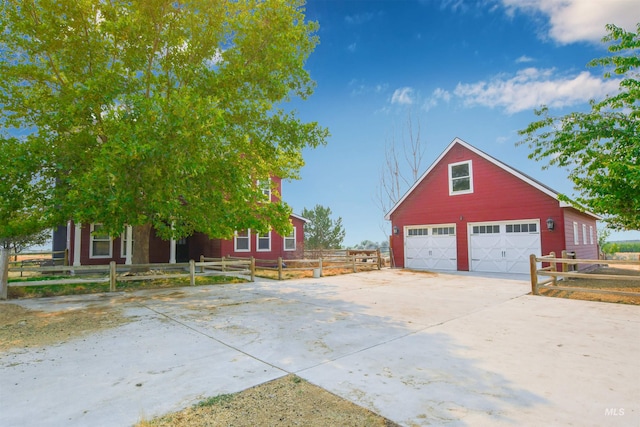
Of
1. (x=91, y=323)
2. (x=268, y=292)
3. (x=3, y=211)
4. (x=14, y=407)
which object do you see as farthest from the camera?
(x=268, y=292)

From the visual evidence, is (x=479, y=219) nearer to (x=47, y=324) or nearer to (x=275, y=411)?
(x=275, y=411)

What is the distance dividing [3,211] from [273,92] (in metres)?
9.43

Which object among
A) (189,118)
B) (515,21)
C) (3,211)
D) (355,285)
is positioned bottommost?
(355,285)

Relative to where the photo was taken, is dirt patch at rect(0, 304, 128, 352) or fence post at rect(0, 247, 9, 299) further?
fence post at rect(0, 247, 9, 299)

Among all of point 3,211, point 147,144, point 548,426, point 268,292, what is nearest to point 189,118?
point 147,144

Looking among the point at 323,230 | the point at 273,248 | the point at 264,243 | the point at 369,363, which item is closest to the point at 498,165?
the point at 273,248

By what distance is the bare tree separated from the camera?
32.1 meters

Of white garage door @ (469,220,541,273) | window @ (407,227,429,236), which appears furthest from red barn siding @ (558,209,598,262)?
window @ (407,227,429,236)

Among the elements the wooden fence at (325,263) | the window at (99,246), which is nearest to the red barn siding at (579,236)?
the wooden fence at (325,263)

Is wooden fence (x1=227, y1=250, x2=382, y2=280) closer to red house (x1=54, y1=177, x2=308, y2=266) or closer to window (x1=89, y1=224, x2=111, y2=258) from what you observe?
red house (x1=54, y1=177, x2=308, y2=266)

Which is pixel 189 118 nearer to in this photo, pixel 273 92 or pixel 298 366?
pixel 273 92

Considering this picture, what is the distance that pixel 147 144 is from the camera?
819cm

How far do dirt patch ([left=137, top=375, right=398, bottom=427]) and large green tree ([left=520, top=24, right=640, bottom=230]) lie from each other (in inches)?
437

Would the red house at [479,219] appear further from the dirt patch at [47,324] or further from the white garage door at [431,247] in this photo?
the dirt patch at [47,324]
